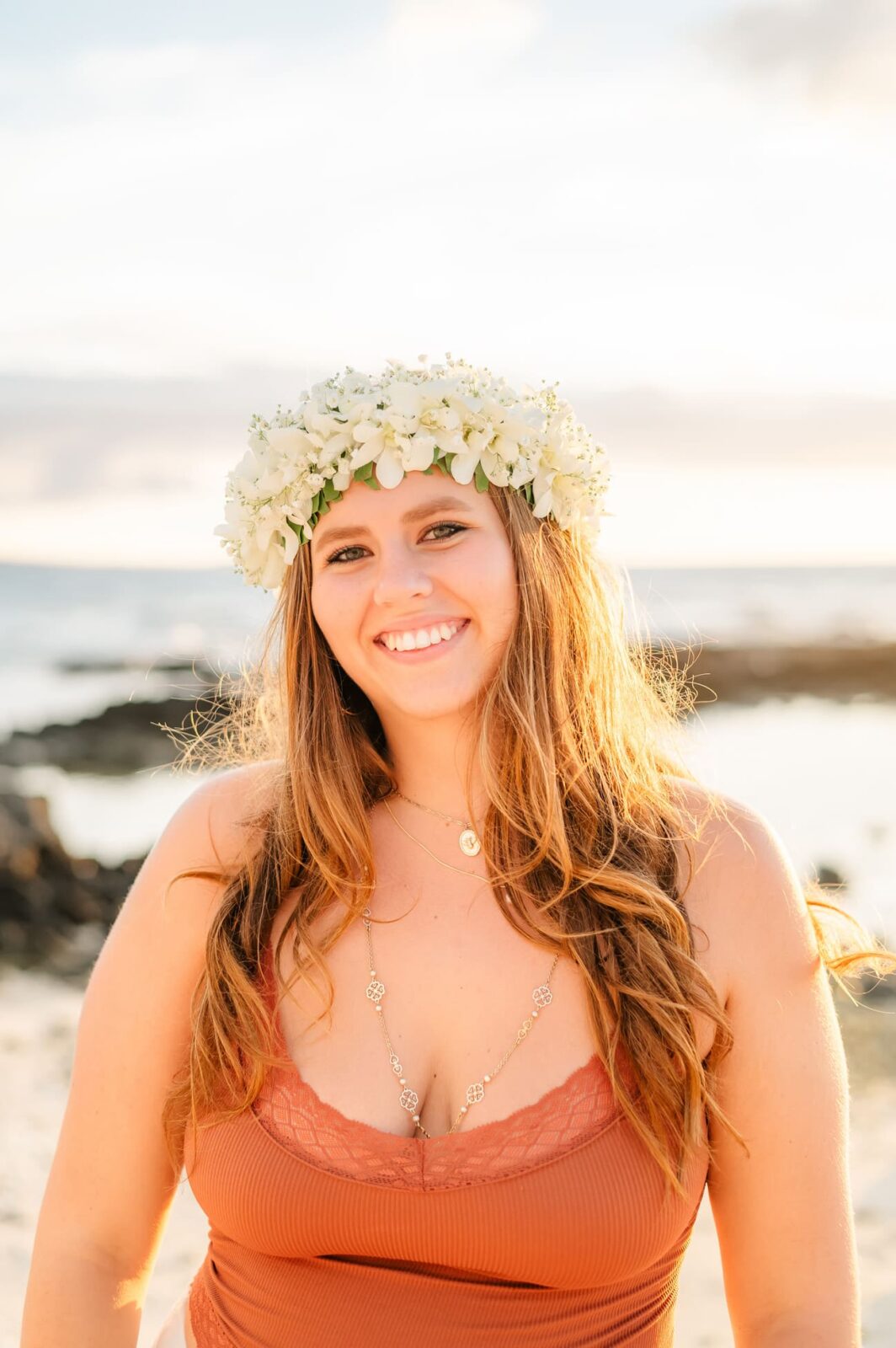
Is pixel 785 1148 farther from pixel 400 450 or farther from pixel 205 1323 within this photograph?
pixel 400 450

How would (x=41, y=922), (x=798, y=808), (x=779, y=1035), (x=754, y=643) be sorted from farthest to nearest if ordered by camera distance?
1. (x=754, y=643)
2. (x=798, y=808)
3. (x=41, y=922)
4. (x=779, y=1035)

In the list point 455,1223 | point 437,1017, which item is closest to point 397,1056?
point 437,1017

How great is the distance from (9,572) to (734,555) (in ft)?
87.2

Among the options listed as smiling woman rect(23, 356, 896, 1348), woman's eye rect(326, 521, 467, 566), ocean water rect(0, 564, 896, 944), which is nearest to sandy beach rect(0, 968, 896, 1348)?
ocean water rect(0, 564, 896, 944)

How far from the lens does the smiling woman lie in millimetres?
2348

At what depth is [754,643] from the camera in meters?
28.3

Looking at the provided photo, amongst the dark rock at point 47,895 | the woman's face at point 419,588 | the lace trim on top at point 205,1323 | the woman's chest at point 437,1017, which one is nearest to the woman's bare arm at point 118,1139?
the lace trim on top at point 205,1323

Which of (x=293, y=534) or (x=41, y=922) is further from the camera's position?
(x=41, y=922)

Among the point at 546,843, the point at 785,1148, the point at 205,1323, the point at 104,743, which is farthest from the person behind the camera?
the point at 104,743

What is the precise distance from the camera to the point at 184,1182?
5277mm

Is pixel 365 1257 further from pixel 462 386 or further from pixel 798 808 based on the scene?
pixel 798 808

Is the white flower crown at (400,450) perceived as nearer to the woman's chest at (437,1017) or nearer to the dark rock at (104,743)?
the woman's chest at (437,1017)

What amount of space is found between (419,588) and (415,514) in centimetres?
20

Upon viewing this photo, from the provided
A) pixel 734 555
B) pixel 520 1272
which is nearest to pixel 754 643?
pixel 734 555
